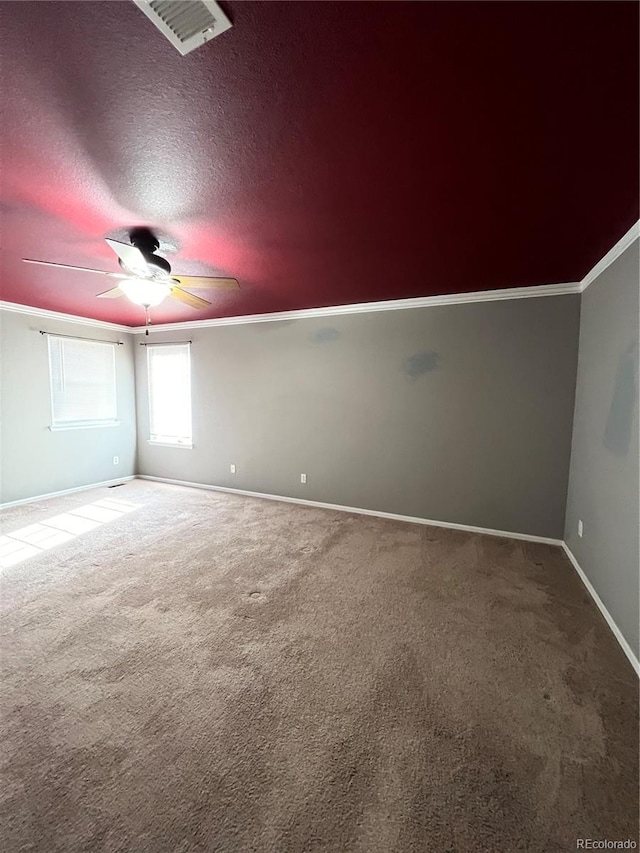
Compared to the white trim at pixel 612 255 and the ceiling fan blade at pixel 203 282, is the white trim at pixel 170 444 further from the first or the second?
the white trim at pixel 612 255

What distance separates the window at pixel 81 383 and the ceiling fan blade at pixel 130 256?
10.4ft

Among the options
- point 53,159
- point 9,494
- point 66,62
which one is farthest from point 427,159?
point 9,494

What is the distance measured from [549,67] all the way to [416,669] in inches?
96.7

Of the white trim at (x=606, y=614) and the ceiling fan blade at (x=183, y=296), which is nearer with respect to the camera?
the white trim at (x=606, y=614)

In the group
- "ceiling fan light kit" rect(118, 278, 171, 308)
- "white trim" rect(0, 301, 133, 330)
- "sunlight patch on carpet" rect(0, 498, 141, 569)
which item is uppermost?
"white trim" rect(0, 301, 133, 330)

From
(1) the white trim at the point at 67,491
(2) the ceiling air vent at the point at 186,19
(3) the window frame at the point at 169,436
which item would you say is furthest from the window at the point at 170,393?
(2) the ceiling air vent at the point at 186,19

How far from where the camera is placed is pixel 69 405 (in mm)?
4605

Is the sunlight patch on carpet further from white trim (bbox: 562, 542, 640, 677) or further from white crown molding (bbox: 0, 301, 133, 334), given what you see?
white trim (bbox: 562, 542, 640, 677)

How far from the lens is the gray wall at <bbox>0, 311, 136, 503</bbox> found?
157 inches

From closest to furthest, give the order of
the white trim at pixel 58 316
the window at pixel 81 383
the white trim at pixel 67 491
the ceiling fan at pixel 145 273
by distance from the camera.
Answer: the ceiling fan at pixel 145 273
the white trim at pixel 58 316
the white trim at pixel 67 491
the window at pixel 81 383

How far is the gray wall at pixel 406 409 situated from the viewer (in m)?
3.11

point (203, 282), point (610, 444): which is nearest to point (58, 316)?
point (203, 282)

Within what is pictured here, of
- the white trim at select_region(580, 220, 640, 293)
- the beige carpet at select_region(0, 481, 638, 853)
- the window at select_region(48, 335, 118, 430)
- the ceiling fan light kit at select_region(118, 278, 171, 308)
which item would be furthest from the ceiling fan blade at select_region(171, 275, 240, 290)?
the window at select_region(48, 335, 118, 430)

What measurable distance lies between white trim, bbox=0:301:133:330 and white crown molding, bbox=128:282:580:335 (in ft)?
2.23
